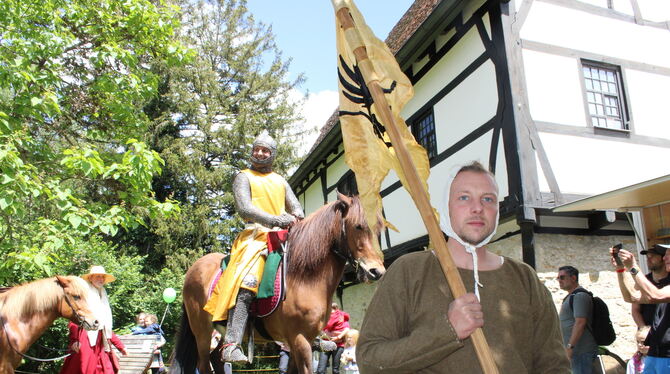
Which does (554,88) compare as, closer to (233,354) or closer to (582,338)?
(582,338)

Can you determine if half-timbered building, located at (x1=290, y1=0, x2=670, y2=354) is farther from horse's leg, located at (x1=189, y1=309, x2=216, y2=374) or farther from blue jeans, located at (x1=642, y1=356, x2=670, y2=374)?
blue jeans, located at (x1=642, y1=356, x2=670, y2=374)

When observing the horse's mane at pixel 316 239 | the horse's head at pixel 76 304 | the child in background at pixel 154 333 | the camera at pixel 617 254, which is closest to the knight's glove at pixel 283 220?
the horse's mane at pixel 316 239

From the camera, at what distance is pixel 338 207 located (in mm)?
5117

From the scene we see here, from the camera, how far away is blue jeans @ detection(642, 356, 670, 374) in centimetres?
454

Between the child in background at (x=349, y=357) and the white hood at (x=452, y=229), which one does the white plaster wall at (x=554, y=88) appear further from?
the white hood at (x=452, y=229)

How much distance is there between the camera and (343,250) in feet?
16.3

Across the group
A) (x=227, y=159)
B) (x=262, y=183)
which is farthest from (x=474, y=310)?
(x=227, y=159)

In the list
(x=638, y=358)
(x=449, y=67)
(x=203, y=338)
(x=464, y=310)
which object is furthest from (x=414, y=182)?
(x=449, y=67)

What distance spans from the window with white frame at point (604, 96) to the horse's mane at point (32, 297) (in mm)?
8958

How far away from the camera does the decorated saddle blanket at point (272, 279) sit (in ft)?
15.9

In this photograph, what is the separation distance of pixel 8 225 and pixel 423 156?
767 centimetres

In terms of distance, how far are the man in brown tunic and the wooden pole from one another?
8 centimetres

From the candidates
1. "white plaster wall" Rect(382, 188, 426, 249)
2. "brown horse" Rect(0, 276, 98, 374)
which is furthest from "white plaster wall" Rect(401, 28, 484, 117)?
"brown horse" Rect(0, 276, 98, 374)

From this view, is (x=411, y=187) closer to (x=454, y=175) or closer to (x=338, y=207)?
(x=454, y=175)
